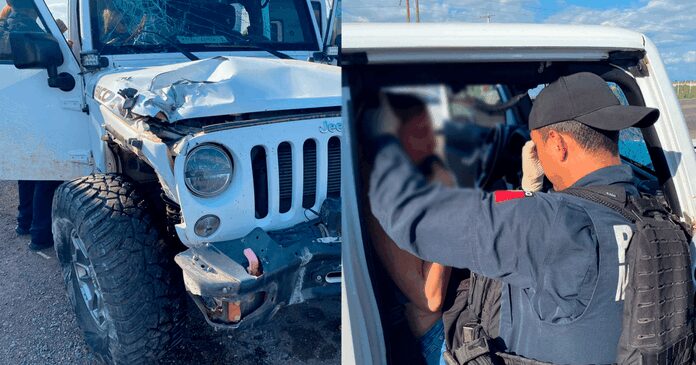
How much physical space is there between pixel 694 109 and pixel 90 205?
2500 mm

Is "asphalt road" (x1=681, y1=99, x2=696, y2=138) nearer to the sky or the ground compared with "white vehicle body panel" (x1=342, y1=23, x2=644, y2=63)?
nearer to the ground

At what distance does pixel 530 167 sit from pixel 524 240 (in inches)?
9.9

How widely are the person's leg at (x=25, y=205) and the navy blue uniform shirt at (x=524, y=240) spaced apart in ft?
14.4

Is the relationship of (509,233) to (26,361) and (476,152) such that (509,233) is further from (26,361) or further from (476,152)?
(26,361)

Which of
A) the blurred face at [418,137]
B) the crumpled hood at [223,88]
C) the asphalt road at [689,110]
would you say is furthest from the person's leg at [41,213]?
the asphalt road at [689,110]

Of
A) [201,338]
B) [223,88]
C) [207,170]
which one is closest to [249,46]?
[223,88]

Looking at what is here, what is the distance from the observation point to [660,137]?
5.36ft

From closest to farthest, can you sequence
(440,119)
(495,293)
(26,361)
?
(440,119) → (495,293) → (26,361)

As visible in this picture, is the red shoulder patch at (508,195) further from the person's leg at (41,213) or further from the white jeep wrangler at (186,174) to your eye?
the person's leg at (41,213)

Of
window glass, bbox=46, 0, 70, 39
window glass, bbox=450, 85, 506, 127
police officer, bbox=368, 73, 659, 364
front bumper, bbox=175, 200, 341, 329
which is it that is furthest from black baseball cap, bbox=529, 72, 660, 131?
window glass, bbox=46, 0, 70, 39

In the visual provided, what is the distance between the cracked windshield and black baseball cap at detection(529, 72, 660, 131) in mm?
2137

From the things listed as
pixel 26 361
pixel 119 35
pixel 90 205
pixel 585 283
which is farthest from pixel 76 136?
pixel 585 283

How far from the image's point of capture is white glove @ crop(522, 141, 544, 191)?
1338mm

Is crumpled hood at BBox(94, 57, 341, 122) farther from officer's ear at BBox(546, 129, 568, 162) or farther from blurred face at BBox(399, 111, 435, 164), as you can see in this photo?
blurred face at BBox(399, 111, 435, 164)
